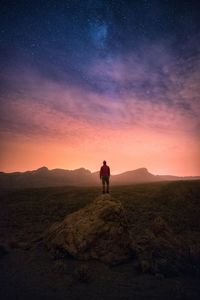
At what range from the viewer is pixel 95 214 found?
44.0 feet

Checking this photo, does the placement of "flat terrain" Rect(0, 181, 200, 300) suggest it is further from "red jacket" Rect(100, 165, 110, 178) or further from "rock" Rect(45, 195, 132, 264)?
"red jacket" Rect(100, 165, 110, 178)

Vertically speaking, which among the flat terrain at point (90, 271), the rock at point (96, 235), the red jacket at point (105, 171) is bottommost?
the flat terrain at point (90, 271)

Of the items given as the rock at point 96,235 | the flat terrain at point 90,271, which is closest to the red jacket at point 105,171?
the flat terrain at point 90,271

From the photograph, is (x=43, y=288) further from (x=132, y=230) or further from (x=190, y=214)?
(x=190, y=214)

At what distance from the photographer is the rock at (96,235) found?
475 inches

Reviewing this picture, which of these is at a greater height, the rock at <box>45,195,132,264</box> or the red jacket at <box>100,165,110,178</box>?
the red jacket at <box>100,165,110,178</box>

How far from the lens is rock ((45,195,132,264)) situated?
39.5ft

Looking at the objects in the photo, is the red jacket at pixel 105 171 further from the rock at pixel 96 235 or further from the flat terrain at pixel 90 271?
the rock at pixel 96 235

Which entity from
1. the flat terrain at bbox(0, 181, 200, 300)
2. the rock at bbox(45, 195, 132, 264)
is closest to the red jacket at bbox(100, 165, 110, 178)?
the flat terrain at bbox(0, 181, 200, 300)

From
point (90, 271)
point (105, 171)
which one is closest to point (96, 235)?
point (90, 271)

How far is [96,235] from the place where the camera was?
12.4 m

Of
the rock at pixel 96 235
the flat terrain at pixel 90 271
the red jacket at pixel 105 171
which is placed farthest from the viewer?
the red jacket at pixel 105 171

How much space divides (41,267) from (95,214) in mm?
3656

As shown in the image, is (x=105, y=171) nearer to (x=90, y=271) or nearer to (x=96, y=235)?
(x=96, y=235)
